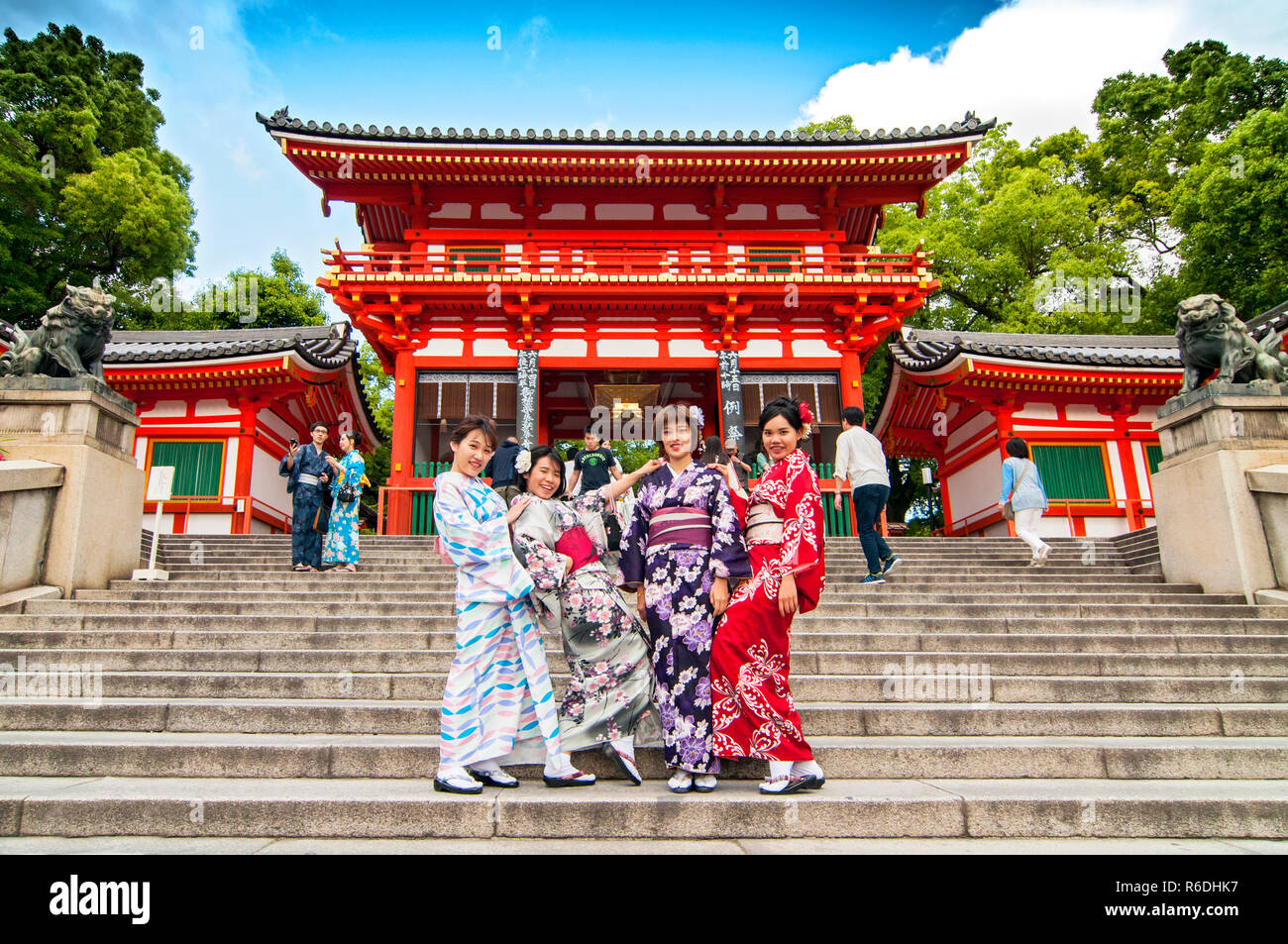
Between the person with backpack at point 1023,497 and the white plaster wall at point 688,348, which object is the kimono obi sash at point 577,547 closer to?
the person with backpack at point 1023,497

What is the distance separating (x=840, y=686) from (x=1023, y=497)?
5.07m

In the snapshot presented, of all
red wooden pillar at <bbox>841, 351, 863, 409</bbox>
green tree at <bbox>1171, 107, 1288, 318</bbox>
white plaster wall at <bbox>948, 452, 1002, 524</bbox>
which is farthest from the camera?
green tree at <bbox>1171, 107, 1288, 318</bbox>

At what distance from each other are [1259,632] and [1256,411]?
6.93 feet

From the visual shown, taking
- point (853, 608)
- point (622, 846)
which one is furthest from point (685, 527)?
point (853, 608)

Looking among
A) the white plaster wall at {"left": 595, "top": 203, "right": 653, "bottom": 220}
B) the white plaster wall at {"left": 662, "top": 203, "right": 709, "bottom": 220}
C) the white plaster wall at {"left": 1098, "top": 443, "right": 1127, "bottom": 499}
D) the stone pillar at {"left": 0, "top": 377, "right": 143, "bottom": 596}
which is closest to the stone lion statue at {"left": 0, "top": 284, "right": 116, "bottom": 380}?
the stone pillar at {"left": 0, "top": 377, "right": 143, "bottom": 596}

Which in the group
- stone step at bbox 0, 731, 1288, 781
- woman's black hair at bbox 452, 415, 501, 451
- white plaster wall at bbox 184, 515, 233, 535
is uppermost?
white plaster wall at bbox 184, 515, 233, 535

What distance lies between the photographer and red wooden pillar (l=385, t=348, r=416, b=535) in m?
11.2

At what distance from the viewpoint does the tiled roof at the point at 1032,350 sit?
12.4 metres

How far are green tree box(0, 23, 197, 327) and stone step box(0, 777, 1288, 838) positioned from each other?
813 inches

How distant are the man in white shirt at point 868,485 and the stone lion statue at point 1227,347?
3049 mm

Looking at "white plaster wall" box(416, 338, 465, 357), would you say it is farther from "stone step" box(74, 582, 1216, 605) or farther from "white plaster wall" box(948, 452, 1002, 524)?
"white plaster wall" box(948, 452, 1002, 524)
